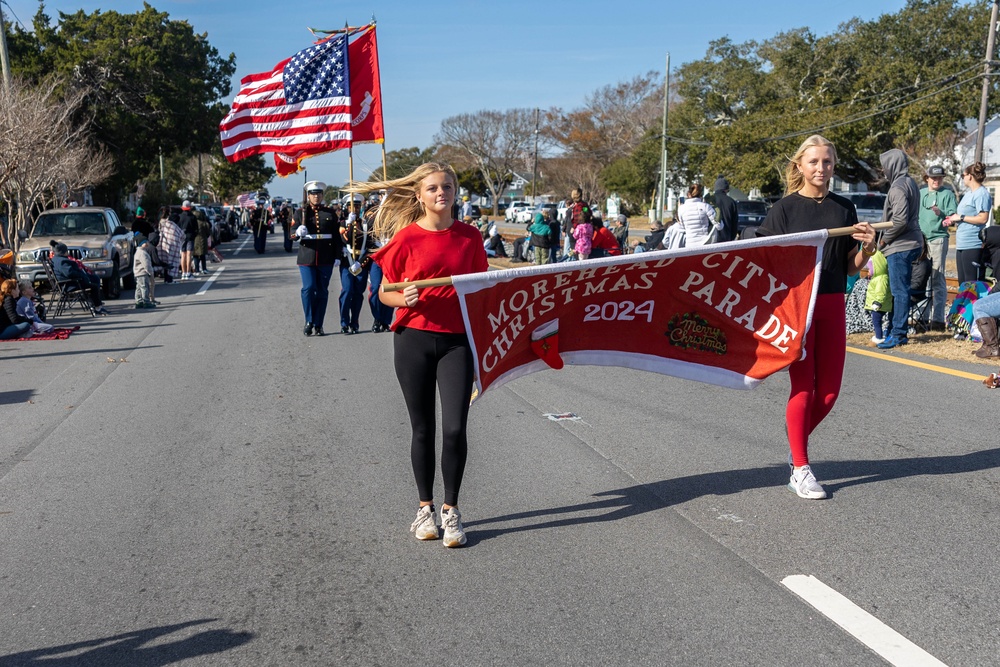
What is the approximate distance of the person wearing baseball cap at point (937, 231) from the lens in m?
11.4

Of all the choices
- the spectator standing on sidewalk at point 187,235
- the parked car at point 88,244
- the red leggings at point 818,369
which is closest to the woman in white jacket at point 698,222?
the red leggings at point 818,369

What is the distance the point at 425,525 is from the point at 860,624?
209cm

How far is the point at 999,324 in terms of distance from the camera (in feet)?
32.2

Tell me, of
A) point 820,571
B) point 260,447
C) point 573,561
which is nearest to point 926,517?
point 820,571

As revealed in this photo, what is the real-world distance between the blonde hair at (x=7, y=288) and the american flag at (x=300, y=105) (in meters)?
3.47

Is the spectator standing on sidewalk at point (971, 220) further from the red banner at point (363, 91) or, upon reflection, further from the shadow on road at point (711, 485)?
the red banner at point (363, 91)

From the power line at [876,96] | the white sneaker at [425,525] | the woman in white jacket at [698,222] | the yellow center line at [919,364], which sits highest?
the power line at [876,96]

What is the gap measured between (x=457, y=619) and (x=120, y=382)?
691 centimetres

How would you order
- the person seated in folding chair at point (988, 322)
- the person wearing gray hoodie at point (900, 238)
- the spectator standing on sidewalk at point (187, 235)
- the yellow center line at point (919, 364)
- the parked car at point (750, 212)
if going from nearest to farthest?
the yellow center line at point (919, 364) → the person wearing gray hoodie at point (900, 238) → the person seated in folding chair at point (988, 322) → the spectator standing on sidewalk at point (187, 235) → the parked car at point (750, 212)

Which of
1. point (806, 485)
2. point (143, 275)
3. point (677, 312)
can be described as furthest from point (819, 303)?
point (143, 275)

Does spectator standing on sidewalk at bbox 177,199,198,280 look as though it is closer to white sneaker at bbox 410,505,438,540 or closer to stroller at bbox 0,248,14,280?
stroller at bbox 0,248,14,280

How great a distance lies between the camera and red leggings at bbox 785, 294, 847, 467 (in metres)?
5.41

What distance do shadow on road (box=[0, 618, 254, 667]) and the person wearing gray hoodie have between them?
25.4 feet

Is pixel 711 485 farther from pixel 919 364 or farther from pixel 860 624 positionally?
pixel 919 364
